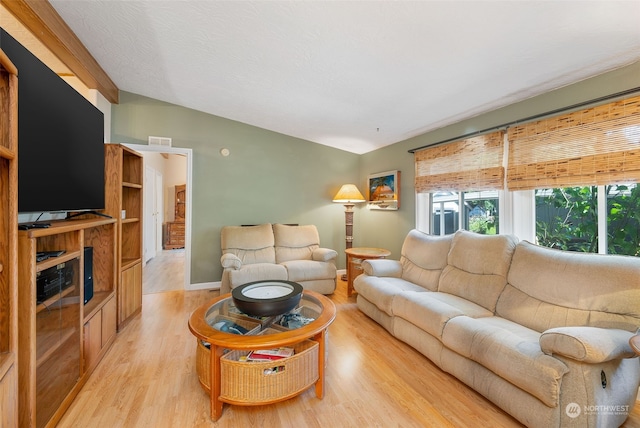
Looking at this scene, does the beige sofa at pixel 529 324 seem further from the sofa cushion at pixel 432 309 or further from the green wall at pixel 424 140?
the green wall at pixel 424 140

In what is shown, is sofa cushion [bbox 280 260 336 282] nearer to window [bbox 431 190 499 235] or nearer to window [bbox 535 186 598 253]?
window [bbox 431 190 499 235]

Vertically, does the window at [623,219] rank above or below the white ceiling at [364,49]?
below

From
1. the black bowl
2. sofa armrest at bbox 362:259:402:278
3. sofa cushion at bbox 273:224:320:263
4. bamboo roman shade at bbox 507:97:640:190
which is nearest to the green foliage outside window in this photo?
bamboo roman shade at bbox 507:97:640:190

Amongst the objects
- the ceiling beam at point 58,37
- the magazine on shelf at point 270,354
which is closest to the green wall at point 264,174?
the ceiling beam at point 58,37

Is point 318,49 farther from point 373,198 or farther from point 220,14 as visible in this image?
point 373,198

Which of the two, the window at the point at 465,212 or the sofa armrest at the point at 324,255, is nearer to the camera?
the window at the point at 465,212

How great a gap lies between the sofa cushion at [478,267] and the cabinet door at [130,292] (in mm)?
3135

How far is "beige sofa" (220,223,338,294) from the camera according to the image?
3338mm

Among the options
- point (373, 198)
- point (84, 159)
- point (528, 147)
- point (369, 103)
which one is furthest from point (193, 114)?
point (528, 147)

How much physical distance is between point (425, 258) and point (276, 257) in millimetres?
2062

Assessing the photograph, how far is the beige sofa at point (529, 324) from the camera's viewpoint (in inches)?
Answer: 53.9

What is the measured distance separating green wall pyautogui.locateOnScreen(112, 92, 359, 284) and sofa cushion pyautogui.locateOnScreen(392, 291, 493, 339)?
2.51 meters

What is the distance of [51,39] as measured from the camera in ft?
7.04

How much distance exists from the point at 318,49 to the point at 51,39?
2.12 m
